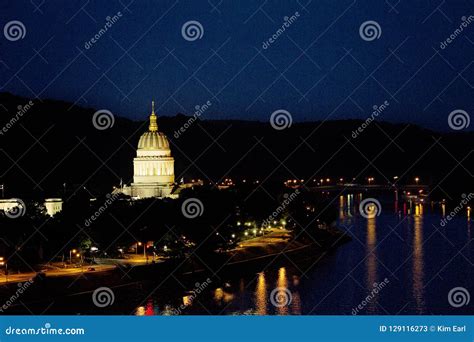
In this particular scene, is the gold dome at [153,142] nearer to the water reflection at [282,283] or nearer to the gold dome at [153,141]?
the gold dome at [153,141]

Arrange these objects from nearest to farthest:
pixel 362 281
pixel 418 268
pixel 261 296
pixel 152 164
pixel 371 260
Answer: pixel 261 296 < pixel 362 281 < pixel 418 268 < pixel 371 260 < pixel 152 164

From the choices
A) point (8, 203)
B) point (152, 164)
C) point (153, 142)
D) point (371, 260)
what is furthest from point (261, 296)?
point (153, 142)

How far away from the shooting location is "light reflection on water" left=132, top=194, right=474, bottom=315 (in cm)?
798

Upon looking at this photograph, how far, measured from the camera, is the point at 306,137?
1395 inches

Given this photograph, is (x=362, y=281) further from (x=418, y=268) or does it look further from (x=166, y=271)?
(x=166, y=271)

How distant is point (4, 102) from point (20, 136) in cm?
86

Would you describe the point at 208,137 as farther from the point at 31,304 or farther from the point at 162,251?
the point at 31,304

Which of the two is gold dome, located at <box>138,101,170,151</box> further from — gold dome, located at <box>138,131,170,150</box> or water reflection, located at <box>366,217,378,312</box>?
water reflection, located at <box>366,217,378,312</box>

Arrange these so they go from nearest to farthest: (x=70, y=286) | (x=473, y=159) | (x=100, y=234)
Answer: (x=70, y=286), (x=100, y=234), (x=473, y=159)

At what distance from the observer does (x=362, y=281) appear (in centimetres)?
934


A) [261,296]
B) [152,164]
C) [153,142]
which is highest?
[153,142]

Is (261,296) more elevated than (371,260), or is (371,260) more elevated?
(371,260)

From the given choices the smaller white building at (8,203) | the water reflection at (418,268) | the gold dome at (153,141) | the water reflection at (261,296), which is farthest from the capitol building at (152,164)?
the water reflection at (261,296)

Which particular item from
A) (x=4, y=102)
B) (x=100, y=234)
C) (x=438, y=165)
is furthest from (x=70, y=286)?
(x=438, y=165)
